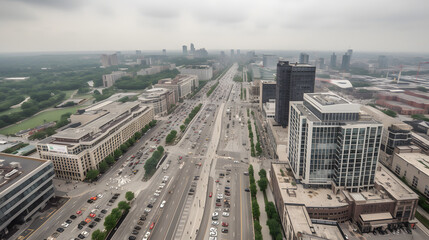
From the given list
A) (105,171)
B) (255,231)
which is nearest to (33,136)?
(105,171)

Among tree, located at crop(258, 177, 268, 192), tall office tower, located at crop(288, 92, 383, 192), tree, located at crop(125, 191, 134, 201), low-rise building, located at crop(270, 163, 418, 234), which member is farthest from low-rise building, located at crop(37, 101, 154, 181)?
tall office tower, located at crop(288, 92, 383, 192)

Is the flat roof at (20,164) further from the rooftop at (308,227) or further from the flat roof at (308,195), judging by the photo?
the rooftop at (308,227)

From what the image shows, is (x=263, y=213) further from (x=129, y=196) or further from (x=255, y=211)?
Result: (x=129, y=196)

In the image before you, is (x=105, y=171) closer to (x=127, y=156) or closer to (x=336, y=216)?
(x=127, y=156)

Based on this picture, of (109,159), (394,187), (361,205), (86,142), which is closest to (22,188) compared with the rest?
(86,142)

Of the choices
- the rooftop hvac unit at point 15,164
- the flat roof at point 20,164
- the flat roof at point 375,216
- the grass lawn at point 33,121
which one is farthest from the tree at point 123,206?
the grass lawn at point 33,121
